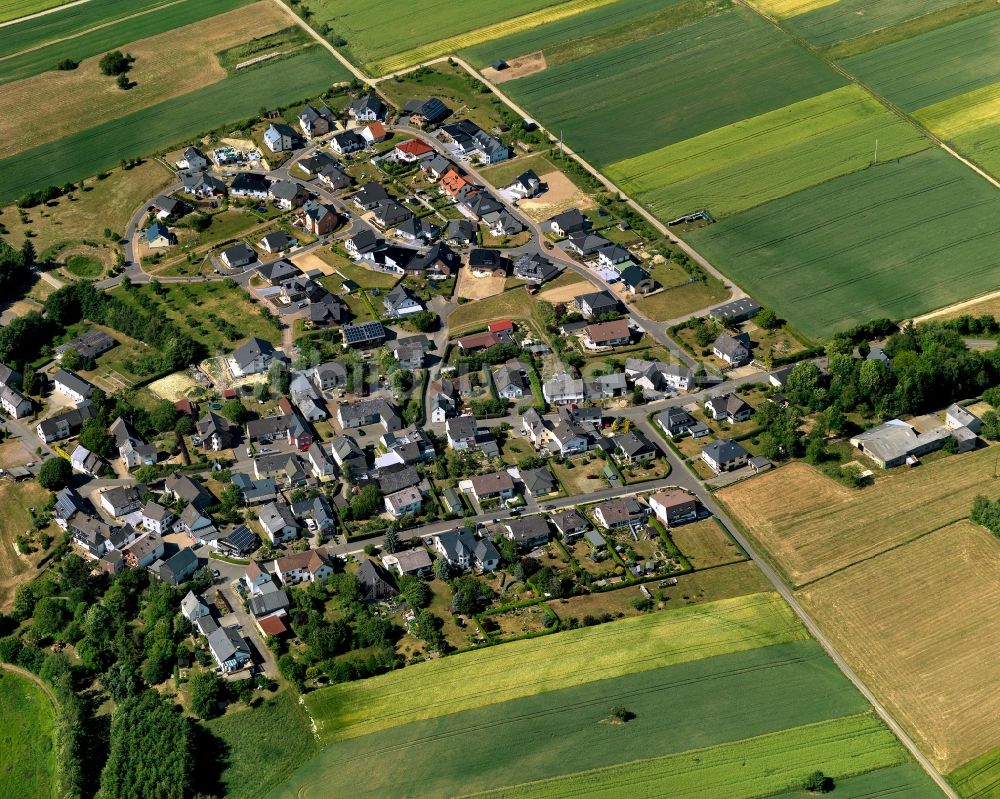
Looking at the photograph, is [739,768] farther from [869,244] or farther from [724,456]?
[869,244]

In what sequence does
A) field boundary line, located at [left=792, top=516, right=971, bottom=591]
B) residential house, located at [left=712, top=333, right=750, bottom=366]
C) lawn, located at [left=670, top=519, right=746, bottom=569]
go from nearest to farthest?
field boundary line, located at [left=792, top=516, right=971, bottom=591] → lawn, located at [left=670, top=519, right=746, bottom=569] → residential house, located at [left=712, top=333, right=750, bottom=366]

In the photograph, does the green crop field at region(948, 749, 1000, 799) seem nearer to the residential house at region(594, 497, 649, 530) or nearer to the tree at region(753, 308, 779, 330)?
the residential house at region(594, 497, 649, 530)

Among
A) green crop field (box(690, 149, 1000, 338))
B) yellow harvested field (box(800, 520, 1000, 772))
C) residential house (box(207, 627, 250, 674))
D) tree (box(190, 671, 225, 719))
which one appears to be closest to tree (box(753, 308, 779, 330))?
green crop field (box(690, 149, 1000, 338))

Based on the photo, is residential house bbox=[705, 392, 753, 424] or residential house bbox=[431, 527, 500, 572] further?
residential house bbox=[705, 392, 753, 424]

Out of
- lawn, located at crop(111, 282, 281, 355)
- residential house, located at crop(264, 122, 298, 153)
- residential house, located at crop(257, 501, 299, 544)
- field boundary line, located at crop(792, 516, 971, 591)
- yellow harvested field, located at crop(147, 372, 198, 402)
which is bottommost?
field boundary line, located at crop(792, 516, 971, 591)

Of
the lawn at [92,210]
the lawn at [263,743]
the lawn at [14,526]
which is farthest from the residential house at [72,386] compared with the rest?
the lawn at [263,743]

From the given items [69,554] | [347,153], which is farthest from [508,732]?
[347,153]

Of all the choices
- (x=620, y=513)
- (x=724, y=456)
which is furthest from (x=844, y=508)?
(x=620, y=513)
